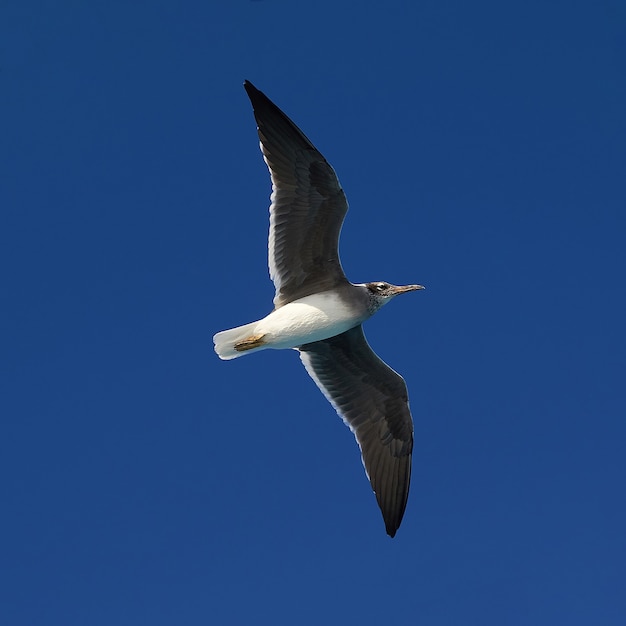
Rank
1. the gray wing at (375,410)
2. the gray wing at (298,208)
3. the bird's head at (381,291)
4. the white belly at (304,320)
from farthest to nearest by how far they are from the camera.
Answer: the gray wing at (375,410)
the bird's head at (381,291)
the white belly at (304,320)
the gray wing at (298,208)

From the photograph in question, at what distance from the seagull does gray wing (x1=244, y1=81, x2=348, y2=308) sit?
0.05 ft

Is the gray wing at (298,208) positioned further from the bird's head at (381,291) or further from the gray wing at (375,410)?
the gray wing at (375,410)

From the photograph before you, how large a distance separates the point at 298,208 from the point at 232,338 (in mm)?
2109

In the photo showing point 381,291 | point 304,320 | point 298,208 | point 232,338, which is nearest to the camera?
point 298,208

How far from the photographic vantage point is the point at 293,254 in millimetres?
14453

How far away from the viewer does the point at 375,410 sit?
1612 cm

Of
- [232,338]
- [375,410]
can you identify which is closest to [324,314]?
[232,338]

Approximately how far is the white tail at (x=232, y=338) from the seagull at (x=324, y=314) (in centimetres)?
1

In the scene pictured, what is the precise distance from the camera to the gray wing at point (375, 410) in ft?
52.1

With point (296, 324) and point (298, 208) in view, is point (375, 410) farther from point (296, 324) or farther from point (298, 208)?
point (298, 208)

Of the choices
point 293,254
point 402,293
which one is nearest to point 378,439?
point 402,293

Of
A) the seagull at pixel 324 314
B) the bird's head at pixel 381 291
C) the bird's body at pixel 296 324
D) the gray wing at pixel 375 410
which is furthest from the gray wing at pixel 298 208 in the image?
the gray wing at pixel 375 410

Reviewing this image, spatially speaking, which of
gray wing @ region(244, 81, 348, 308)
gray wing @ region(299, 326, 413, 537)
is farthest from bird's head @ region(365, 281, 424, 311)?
gray wing @ region(299, 326, 413, 537)

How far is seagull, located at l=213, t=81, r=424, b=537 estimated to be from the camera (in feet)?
45.5
